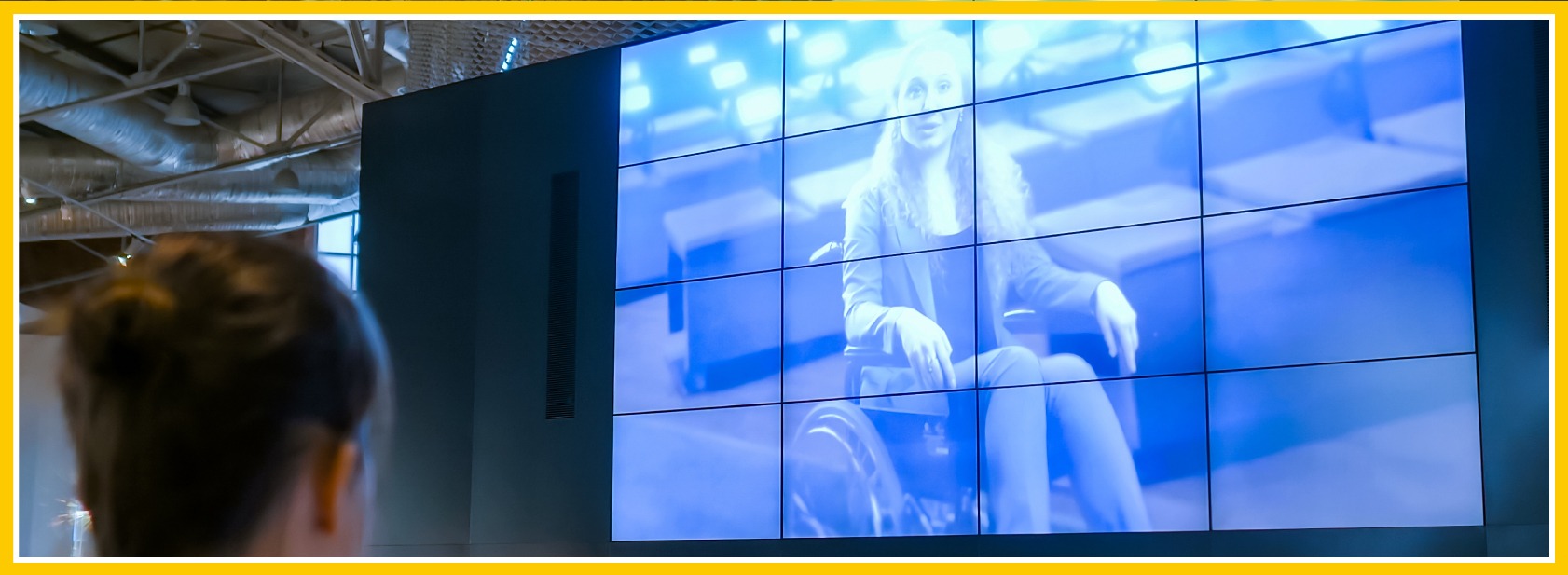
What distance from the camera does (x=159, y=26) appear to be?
50.3ft

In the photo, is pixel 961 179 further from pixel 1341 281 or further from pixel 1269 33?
pixel 1341 281

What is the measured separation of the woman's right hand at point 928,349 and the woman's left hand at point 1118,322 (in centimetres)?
110

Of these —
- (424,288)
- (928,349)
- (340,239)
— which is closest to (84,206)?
(340,239)

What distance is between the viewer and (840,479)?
32.0ft

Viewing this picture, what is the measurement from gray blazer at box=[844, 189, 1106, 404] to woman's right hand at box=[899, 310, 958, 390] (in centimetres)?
5

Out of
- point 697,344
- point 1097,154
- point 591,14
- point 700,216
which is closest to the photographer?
point 591,14

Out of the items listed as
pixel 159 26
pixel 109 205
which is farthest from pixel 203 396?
pixel 109 205

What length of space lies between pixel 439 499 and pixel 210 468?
10.9 metres

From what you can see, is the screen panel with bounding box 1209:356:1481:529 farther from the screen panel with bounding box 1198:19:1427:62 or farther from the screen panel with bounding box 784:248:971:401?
the screen panel with bounding box 1198:19:1427:62

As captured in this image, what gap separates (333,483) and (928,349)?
8859 mm

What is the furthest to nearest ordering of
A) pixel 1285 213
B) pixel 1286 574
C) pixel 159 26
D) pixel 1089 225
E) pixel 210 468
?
pixel 159 26, pixel 1089 225, pixel 1285 213, pixel 210 468, pixel 1286 574

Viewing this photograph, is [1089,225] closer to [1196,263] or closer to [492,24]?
[1196,263]

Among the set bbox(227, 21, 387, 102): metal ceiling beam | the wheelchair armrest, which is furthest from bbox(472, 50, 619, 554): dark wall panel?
bbox(227, 21, 387, 102): metal ceiling beam

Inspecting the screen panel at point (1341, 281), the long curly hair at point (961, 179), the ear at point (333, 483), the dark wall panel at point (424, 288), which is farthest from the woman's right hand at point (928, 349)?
the ear at point (333, 483)
